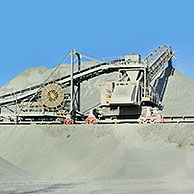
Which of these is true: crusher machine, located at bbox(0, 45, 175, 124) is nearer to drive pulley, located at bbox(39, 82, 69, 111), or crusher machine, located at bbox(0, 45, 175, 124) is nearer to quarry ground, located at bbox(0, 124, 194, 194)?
drive pulley, located at bbox(39, 82, 69, 111)

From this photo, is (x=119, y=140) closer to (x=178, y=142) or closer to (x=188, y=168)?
(x=178, y=142)

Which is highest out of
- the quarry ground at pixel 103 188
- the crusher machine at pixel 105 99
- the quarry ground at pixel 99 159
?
the crusher machine at pixel 105 99

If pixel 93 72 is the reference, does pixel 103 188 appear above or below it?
below

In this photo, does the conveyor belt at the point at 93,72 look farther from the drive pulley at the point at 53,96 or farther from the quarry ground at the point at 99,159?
the quarry ground at the point at 99,159

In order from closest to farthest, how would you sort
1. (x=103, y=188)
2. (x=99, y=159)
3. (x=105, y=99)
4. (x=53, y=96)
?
1. (x=103, y=188)
2. (x=99, y=159)
3. (x=105, y=99)
4. (x=53, y=96)

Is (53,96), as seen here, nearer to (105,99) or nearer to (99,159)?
(105,99)

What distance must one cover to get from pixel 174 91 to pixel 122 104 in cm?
3025

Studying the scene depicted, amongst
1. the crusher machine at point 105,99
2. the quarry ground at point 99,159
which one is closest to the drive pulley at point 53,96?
the crusher machine at point 105,99

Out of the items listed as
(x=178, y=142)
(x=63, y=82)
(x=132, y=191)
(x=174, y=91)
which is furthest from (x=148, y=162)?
(x=174, y=91)

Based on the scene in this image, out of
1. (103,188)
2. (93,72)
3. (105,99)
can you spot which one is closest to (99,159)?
(103,188)

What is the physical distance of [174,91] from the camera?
209 ft

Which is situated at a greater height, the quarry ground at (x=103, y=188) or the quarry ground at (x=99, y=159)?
the quarry ground at (x=99, y=159)

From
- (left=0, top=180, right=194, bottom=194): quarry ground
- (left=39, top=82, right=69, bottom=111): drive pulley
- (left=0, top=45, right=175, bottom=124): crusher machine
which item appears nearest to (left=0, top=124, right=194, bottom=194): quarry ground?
(left=0, top=180, right=194, bottom=194): quarry ground

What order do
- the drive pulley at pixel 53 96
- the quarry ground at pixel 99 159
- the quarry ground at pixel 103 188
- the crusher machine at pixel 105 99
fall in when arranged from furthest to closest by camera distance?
1. the drive pulley at pixel 53 96
2. the crusher machine at pixel 105 99
3. the quarry ground at pixel 99 159
4. the quarry ground at pixel 103 188
